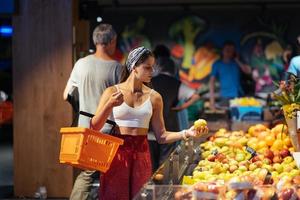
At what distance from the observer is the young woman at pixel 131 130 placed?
4.52m

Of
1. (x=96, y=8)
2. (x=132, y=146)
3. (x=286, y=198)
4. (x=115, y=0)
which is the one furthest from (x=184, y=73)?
(x=286, y=198)

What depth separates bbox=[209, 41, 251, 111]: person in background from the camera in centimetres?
1086

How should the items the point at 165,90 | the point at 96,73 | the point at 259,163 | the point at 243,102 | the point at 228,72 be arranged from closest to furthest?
1. the point at 259,163
2. the point at 96,73
3. the point at 165,90
4. the point at 243,102
5. the point at 228,72

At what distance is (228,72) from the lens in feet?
35.8

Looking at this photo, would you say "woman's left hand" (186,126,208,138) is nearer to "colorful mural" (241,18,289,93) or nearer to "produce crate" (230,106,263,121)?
"produce crate" (230,106,263,121)

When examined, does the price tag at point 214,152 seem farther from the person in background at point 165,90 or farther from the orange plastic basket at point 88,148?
the person in background at point 165,90

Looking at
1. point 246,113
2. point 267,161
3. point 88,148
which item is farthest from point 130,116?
point 246,113

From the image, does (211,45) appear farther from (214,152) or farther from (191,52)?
(214,152)

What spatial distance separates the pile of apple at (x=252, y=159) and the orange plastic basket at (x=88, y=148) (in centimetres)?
58

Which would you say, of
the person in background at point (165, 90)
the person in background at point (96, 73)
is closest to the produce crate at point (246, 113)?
the person in background at point (165, 90)

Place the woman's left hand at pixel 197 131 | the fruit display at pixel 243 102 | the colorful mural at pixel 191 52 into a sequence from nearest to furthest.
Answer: the woman's left hand at pixel 197 131 < the fruit display at pixel 243 102 < the colorful mural at pixel 191 52

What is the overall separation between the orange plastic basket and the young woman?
146 mm

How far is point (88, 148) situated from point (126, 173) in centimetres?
37

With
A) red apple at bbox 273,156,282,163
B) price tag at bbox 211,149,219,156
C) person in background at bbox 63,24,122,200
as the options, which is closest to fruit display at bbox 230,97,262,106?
person in background at bbox 63,24,122,200
